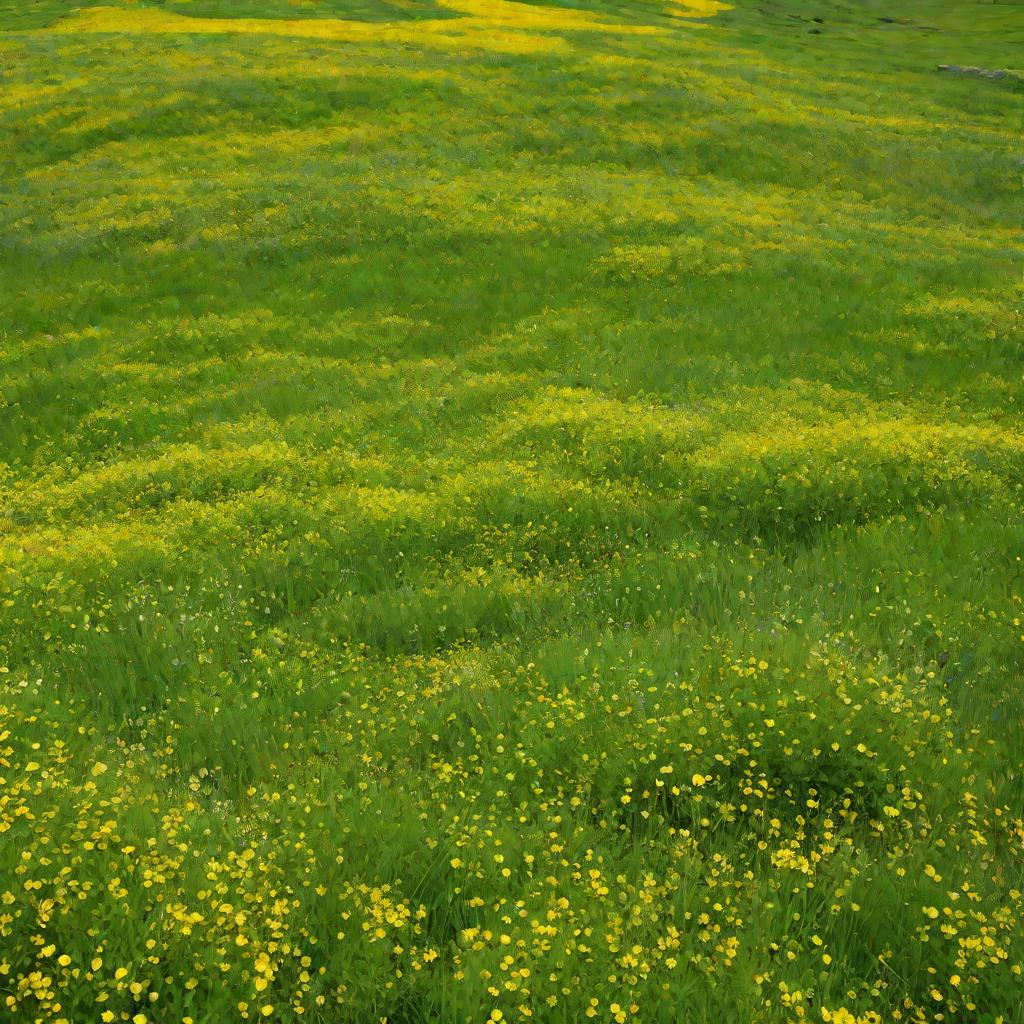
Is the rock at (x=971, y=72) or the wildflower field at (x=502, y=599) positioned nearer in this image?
the wildflower field at (x=502, y=599)

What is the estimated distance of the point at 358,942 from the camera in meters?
4.36

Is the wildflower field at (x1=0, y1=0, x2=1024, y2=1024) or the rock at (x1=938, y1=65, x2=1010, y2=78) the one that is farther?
the rock at (x1=938, y1=65, x2=1010, y2=78)

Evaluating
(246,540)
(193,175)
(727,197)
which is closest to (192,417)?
(246,540)

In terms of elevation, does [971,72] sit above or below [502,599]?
above

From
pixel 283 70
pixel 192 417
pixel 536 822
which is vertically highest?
pixel 283 70

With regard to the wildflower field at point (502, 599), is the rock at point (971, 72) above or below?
above

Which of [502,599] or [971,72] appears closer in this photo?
[502,599]

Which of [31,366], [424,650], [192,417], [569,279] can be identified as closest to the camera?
[424,650]

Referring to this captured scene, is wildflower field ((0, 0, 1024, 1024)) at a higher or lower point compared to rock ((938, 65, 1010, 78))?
lower

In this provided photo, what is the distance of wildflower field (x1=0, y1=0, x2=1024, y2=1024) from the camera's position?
4352 mm

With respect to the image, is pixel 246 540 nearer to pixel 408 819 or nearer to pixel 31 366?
pixel 408 819

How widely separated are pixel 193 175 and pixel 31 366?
1348 cm

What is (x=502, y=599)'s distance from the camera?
8977 millimetres

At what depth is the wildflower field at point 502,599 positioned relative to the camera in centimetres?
435
